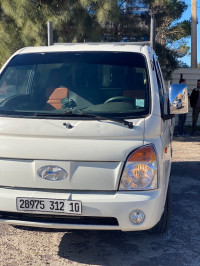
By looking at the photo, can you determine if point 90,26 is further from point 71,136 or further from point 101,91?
point 71,136

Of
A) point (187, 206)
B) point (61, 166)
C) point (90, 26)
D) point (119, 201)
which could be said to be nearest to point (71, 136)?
point (61, 166)

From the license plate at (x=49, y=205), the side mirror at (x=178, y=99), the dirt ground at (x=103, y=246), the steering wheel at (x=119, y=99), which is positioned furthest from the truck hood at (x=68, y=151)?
the dirt ground at (x=103, y=246)

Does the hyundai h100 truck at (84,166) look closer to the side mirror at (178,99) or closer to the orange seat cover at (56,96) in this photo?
the orange seat cover at (56,96)

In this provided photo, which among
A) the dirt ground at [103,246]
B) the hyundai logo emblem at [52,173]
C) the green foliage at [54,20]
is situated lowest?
the dirt ground at [103,246]

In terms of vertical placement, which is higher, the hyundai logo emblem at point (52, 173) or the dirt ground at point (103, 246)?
the hyundai logo emblem at point (52, 173)

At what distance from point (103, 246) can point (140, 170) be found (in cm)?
112

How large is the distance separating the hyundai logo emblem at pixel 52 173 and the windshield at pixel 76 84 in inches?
20.3

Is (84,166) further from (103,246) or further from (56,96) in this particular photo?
(103,246)

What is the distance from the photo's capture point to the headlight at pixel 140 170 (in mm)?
3156

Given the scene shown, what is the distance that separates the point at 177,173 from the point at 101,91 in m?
3.76

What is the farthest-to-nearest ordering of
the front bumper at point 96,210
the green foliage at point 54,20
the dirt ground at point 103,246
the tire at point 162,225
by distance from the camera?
the green foliage at point 54,20
the tire at point 162,225
the dirt ground at point 103,246
the front bumper at point 96,210

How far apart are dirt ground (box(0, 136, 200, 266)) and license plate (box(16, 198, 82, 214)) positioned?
0.61 m

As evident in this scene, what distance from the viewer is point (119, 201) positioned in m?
Result: 3.12

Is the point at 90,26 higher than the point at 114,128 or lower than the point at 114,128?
higher
